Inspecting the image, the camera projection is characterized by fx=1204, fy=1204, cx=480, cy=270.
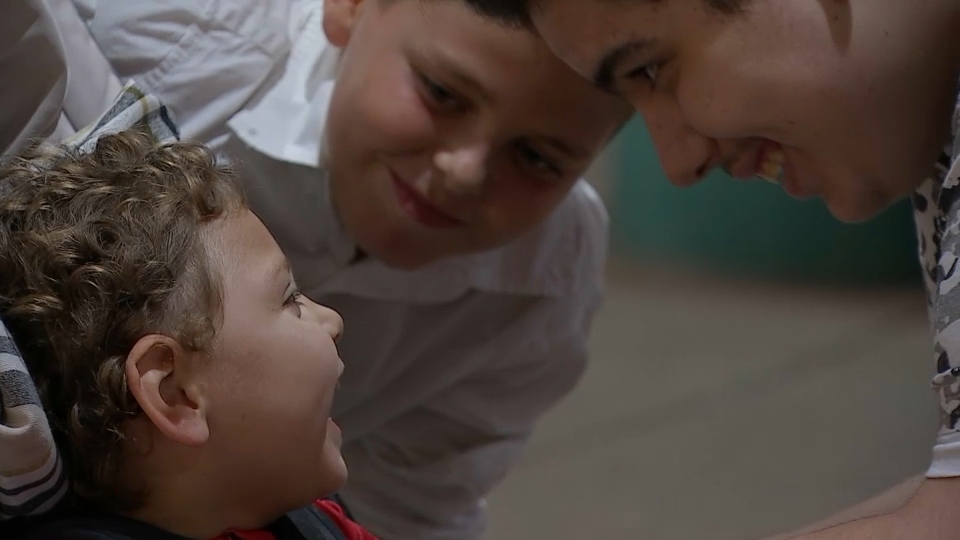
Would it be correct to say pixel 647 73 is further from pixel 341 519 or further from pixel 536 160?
pixel 341 519

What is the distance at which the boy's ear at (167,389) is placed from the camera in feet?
2.07

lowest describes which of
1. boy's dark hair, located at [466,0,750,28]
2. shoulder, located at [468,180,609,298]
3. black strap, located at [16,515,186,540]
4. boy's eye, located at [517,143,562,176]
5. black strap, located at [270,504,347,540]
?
shoulder, located at [468,180,609,298]

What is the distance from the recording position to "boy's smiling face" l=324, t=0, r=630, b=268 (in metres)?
0.90

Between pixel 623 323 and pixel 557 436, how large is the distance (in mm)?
459

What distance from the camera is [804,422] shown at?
1.95 m

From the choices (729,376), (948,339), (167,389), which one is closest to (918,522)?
(948,339)

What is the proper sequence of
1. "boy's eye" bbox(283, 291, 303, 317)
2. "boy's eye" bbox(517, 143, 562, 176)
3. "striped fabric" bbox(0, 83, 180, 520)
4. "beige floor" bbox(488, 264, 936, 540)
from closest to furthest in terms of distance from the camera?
"striped fabric" bbox(0, 83, 180, 520)
"boy's eye" bbox(283, 291, 303, 317)
"boy's eye" bbox(517, 143, 562, 176)
"beige floor" bbox(488, 264, 936, 540)

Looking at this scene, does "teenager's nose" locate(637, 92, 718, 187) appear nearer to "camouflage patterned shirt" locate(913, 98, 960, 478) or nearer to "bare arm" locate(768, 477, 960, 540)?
"camouflage patterned shirt" locate(913, 98, 960, 478)

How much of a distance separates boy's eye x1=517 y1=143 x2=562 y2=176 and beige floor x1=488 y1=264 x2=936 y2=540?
0.81 meters

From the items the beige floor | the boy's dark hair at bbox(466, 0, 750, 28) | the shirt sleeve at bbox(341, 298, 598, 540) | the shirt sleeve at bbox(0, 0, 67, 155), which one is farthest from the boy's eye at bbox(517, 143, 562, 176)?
the beige floor

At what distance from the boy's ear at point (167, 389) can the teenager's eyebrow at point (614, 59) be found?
32cm

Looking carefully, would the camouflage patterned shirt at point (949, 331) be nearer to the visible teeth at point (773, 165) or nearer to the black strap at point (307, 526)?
the visible teeth at point (773, 165)

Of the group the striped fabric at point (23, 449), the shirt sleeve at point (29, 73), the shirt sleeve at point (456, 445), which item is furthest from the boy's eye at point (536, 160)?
the striped fabric at point (23, 449)

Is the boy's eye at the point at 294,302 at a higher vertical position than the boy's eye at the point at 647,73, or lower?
lower
